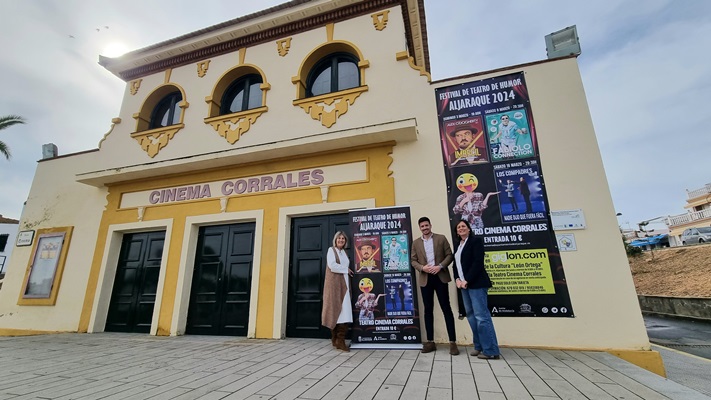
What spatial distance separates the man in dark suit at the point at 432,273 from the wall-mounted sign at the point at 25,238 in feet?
34.3

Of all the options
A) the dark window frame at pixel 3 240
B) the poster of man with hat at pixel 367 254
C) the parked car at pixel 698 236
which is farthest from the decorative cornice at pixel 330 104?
the dark window frame at pixel 3 240

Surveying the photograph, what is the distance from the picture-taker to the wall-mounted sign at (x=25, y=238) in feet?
26.9

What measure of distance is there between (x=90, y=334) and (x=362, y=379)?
7137 mm

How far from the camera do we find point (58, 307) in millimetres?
7281

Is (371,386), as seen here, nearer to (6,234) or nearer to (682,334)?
(682,334)

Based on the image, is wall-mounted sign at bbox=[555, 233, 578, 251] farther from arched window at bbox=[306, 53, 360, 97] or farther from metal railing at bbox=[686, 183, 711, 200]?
metal railing at bbox=[686, 183, 711, 200]

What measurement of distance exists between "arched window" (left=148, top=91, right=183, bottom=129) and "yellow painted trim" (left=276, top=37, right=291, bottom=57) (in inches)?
130

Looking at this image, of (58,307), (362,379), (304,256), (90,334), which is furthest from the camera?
(58,307)

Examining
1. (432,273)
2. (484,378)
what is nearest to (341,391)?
(484,378)

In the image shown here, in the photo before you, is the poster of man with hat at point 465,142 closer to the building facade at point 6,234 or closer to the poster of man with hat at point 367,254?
the poster of man with hat at point 367,254

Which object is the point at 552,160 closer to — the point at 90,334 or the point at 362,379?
the point at 362,379

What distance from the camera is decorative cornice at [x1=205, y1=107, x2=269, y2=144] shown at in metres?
7.19

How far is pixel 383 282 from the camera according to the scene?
4934 millimetres

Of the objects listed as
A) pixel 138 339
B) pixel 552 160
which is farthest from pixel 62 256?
pixel 552 160
